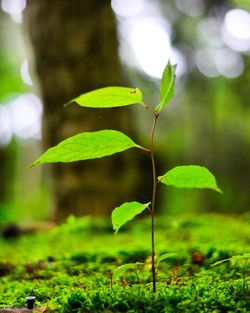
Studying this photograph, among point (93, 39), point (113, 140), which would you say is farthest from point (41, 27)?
point (113, 140)

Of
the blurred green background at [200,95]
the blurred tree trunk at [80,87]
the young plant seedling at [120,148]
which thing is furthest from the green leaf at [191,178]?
the blurred green background at [200,95]

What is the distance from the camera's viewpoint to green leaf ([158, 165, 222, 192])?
1069 millimetres

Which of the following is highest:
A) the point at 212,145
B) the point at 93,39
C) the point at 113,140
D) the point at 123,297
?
the point at 93,39

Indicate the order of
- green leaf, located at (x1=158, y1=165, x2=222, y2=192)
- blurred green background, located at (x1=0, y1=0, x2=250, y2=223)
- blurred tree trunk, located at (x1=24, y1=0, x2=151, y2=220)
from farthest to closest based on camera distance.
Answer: blurred green background, located at (x1=0, y1=0, x2=250, y2=223)
blurred tree trunk, located at (x1=24, y1=0, x2=151, y2=220)
green leaf, located at (x1=158, y1=165, x2=222, y2=192)

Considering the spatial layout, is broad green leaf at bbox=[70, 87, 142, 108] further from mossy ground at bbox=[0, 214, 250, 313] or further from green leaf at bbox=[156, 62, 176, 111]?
mossy ground at bbox=[0, 214, 250, 313]

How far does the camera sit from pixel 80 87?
4680 mm

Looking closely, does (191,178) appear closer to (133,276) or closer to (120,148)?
(120,148)

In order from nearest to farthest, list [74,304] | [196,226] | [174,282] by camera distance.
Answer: [74,304], [174,282], [196,226]

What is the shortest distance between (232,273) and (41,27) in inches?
161

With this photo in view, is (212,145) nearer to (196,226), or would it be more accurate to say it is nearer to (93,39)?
(93,39)

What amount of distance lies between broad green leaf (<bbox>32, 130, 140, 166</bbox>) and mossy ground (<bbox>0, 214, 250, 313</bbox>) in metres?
0.35

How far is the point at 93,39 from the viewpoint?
473cm

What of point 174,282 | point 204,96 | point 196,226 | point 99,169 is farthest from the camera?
point 204,96

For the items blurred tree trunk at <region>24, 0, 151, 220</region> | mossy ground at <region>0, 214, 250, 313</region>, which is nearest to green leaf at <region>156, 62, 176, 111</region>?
mossy ground at <region>0, 214, 250, 313</region>
